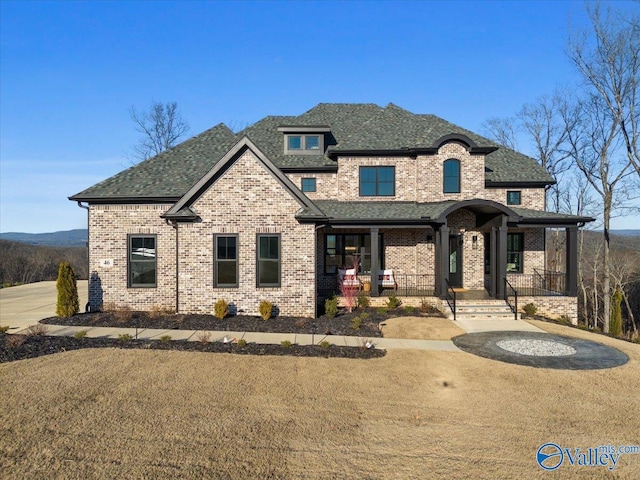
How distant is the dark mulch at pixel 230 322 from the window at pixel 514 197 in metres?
10.4

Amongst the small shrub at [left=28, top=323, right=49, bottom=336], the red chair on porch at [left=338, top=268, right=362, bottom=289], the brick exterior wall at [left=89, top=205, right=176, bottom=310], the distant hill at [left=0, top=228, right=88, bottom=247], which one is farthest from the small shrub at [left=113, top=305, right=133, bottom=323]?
the distant hill at [left=0, top=228, right=88, bottom=247]

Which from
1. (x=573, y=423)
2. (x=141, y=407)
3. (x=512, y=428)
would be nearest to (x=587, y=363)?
(x=573, y=423)

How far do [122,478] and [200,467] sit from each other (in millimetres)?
872

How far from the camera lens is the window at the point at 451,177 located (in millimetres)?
17281

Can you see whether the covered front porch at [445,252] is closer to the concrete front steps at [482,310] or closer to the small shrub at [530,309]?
the small shrub at [530,309]

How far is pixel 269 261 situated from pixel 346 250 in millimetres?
5705

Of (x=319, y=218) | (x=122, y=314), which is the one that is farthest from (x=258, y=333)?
(x=122, y=314)

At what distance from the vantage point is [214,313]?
1291cm

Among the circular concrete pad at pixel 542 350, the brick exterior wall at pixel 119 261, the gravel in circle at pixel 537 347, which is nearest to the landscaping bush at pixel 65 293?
the brick exterior wall at pixel 119 261

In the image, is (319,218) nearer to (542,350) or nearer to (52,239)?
(542,350)

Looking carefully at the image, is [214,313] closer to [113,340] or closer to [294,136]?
[113,340]

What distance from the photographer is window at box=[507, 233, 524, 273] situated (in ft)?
59.6

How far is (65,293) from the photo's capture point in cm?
1285

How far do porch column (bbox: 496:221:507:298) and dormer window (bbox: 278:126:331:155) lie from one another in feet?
31.3
